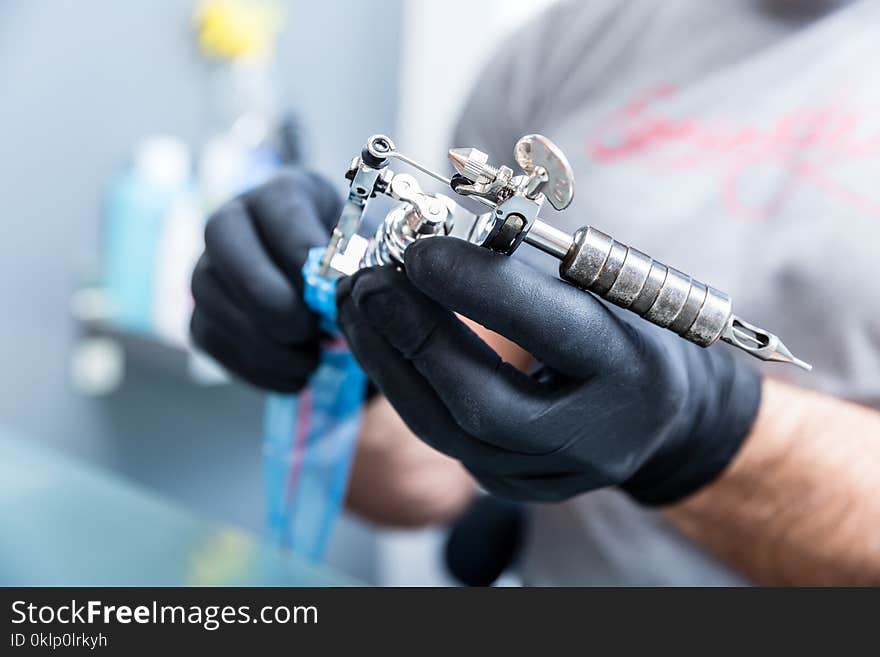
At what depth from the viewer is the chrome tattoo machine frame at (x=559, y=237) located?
1.05ft

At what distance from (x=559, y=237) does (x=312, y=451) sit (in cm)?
41

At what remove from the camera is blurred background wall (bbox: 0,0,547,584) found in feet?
3.08

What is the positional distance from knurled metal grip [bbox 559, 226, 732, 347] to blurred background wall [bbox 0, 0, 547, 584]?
2.76 ft

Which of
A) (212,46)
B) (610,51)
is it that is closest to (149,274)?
(212,46)

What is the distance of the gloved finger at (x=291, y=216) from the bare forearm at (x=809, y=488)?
352 millimetres

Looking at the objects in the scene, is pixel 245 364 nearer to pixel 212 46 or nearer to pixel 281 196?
pixel 281 196

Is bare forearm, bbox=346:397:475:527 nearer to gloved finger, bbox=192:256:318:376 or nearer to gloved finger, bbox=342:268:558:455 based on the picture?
gloved finger, bbox=192:256:318:376

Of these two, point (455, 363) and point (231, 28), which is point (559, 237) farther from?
point (231, 28)

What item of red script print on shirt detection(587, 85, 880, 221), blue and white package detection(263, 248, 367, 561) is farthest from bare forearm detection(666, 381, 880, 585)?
blue and white package detection(263, 248, 367, 561)

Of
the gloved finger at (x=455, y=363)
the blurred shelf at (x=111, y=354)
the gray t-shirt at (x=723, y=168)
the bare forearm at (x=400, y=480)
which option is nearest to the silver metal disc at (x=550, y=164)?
the gloved finger at (x=455, y=363)

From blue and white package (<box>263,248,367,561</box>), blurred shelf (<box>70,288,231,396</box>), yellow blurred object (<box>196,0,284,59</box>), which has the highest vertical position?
yellow blurred object (<box>196,0,284,59</box>)

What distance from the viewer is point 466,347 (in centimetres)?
42

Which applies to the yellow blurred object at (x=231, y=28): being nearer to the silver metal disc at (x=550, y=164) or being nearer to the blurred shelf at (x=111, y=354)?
the blurred shelf at (x=111, y=354)
